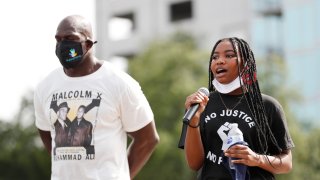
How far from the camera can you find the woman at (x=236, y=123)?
17.8ft

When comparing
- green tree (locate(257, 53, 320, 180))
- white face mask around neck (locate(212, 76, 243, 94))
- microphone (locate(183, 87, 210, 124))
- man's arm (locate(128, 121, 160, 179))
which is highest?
white face mask around neck (locate(212, 76, 243, 94))

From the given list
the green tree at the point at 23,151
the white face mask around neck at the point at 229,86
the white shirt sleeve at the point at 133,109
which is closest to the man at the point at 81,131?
the white shirt sleeve at the point at 133,109

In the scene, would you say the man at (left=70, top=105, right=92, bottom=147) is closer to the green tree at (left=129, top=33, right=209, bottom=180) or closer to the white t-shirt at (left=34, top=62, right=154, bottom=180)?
the white t-shirt at (left=34, top=62, right=154, bottom=180)

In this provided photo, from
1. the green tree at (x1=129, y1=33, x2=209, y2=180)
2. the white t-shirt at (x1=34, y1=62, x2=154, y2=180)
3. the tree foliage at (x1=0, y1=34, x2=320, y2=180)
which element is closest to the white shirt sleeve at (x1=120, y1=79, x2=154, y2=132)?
the white t-shirt at (x1=34, y1=62, x2=154, y2=180)

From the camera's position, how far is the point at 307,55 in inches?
1745

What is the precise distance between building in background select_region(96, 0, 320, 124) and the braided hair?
34310mm

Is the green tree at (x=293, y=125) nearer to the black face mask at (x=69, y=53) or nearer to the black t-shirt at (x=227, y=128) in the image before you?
the black face mask at (x=69, y=53)

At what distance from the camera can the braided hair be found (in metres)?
5.46

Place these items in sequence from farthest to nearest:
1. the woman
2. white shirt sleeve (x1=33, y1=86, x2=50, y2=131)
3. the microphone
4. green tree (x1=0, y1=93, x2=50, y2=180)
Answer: green tree (x1=0, y1=93, x2=50, y2=180) < white shirt sleeve (x1=33, y1=86, x2=50, y2=131) < the woman < the microphone

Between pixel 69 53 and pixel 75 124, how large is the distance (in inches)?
20.6

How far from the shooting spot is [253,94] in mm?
5543

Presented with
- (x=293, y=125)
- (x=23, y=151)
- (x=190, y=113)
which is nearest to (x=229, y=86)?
(x=190, y=113)

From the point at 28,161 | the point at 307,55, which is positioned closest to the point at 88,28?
the point at 28,161

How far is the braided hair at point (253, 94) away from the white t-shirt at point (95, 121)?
3.58ft
